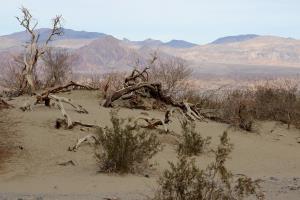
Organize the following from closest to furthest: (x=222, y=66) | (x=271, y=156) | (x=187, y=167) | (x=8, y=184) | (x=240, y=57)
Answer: (x=187, y=167), (x=8, y=184), (x=271, y=156), (x=222, y=66), (x=240, y=57)

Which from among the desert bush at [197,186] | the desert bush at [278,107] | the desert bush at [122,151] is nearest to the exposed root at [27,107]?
the desert bush at [122,151]

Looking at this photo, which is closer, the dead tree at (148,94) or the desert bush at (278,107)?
the dead tree at (148,94)

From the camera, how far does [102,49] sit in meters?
169

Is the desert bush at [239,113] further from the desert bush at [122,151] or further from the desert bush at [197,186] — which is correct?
the desert bush at [197,186]

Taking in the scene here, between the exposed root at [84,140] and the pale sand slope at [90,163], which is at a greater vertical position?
the exposed root at [84,140]

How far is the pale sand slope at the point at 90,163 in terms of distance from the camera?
28.2ft

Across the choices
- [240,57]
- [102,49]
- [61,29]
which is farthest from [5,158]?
[240,57]

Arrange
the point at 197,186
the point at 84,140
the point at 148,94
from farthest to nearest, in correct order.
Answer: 1. the point at 148,94
2. the point at 84,140
3. the point at 197,186

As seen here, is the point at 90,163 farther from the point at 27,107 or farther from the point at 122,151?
the point at 27,107

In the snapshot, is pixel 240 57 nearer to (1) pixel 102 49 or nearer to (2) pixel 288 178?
(1) pixel 102 49

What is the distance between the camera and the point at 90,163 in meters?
10.8

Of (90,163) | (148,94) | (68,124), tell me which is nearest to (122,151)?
(90,163)

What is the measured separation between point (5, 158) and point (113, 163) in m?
2.03

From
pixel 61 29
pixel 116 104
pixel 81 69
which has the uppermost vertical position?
pixel 61 29
